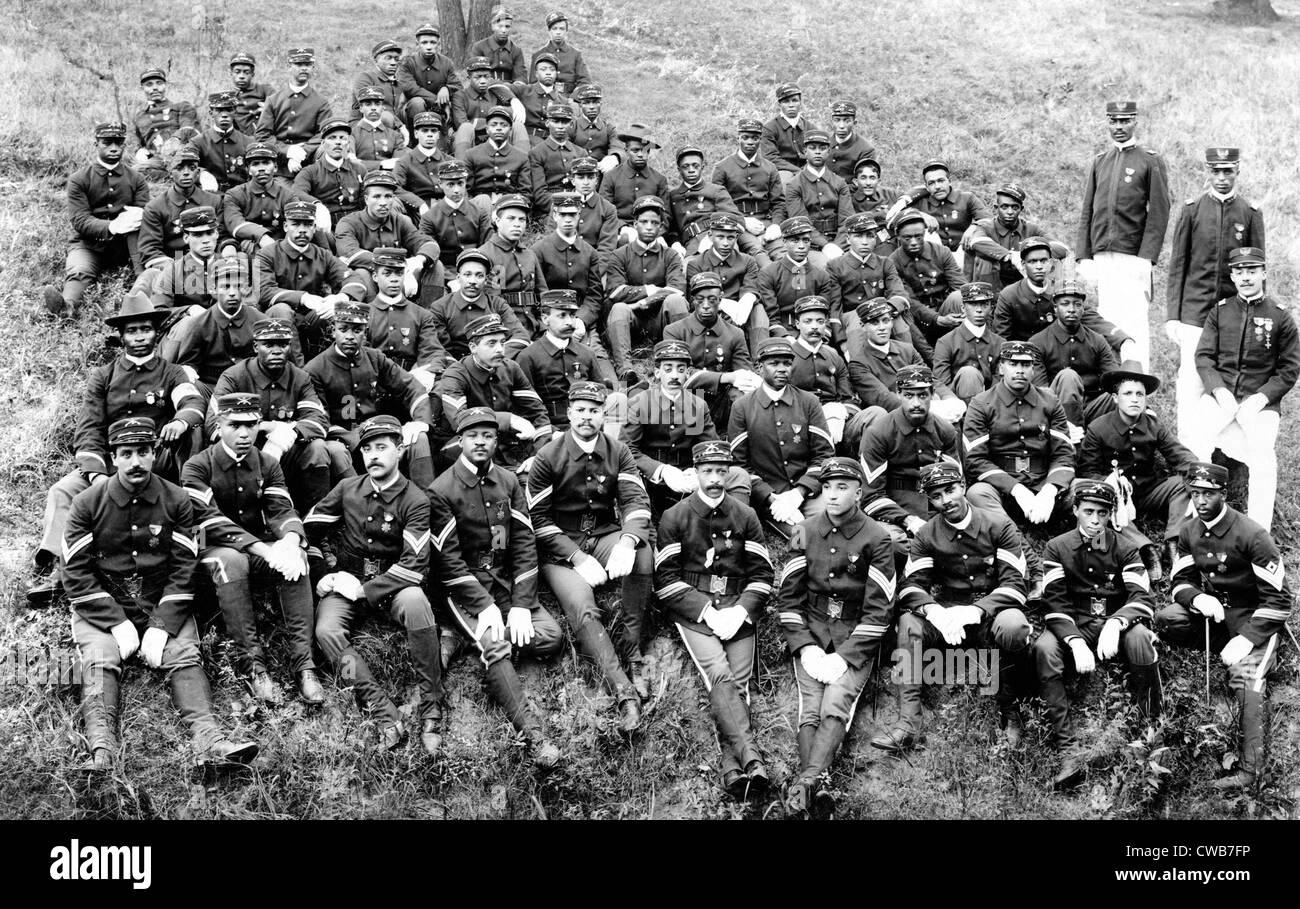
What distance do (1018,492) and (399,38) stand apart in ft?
47.4

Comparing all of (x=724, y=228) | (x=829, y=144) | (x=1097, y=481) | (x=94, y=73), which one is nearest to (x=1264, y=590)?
(x=1097, y=481)

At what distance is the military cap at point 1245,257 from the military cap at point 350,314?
7.53m

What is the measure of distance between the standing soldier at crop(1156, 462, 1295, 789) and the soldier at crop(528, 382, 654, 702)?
4040 mm

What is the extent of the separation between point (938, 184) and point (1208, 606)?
6.16m

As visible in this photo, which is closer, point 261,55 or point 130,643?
point 130,643

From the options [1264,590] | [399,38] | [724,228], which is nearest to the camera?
[1264,590]

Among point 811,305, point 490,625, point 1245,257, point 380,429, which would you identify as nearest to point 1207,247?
point 1245,257

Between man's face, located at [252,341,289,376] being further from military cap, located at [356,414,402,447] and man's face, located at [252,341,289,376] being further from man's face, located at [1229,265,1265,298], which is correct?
man's face, located at [1229,265,1265,298]

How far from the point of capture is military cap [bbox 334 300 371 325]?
9773 mm

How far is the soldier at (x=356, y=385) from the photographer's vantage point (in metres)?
9.75

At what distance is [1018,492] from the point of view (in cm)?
1000

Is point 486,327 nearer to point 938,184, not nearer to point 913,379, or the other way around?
point 913,379

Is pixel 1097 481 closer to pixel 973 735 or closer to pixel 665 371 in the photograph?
pixel 973 735

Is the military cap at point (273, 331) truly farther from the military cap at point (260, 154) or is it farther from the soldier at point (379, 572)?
the military cap at point (260, 154)
